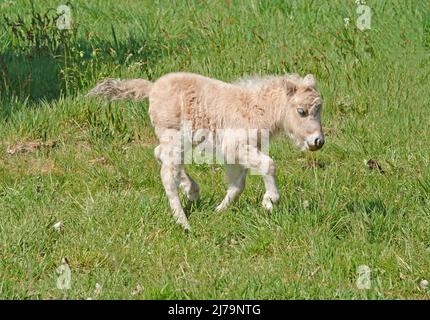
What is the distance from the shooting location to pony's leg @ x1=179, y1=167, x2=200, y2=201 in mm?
7961

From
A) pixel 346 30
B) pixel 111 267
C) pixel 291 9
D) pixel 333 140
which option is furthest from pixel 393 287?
pixel 291 9

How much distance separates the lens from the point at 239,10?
12.6 metres

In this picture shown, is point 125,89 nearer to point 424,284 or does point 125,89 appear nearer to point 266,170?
point 266,170

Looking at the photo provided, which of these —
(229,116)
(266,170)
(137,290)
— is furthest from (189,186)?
(137,290)

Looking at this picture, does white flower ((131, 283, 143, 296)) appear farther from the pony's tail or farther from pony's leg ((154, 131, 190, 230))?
the pony's tail

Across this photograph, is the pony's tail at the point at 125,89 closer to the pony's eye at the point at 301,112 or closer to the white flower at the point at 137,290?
the pony's eye at the point at 301,112

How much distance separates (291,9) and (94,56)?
10.2 ft

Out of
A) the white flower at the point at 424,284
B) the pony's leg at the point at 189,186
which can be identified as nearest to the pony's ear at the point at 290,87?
the pony's leg at the point at 189,186

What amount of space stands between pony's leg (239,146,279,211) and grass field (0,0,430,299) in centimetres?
10

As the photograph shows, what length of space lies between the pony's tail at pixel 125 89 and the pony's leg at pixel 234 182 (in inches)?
38.5

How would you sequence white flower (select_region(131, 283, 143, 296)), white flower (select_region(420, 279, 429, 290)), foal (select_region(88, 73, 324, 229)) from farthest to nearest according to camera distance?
foal (select_region(88, 73, 324, 229)), white flower (select_region(420, 279, 429, 290)), white flower (select_region(131, 283, 143, 296))

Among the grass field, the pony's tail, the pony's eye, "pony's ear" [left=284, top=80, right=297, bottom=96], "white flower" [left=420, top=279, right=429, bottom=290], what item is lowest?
the grass field

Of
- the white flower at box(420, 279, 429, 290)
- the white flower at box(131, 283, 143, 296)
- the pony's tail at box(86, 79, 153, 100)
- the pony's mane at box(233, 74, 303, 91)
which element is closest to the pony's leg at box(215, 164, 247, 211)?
the pony's mane at box(233, 74, 303, 91)

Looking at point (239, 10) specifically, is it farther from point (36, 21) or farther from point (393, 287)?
point (393, 287)
